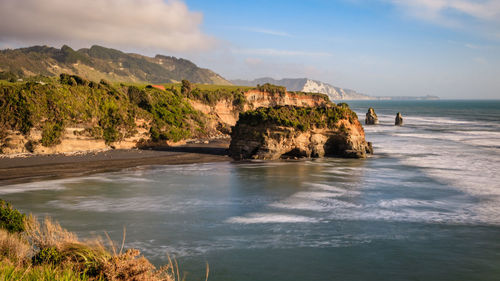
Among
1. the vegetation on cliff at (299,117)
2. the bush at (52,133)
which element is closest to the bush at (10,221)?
the vegetation on cliff at (299,117)

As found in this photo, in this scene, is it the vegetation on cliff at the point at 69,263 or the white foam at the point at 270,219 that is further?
the white foam at the point at 270,219

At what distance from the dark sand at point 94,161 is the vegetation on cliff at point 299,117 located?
4.90 meters

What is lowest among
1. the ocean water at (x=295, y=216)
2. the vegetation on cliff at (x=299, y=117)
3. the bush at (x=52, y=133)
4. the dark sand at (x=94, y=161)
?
the ocean water at (x=295, y=216)

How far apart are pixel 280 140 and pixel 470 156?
20229 mm

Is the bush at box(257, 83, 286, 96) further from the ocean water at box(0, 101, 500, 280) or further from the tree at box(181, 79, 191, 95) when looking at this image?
the ocean water at box(0, 101, 500, 280)

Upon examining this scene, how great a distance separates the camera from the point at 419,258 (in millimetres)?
12945

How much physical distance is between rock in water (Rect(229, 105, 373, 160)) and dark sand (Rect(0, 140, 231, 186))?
2.90m

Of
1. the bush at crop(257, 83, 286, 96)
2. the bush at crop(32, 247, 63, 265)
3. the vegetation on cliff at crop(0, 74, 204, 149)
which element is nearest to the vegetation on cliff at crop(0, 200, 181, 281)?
the bush at crop(32, 247, 63, 265)

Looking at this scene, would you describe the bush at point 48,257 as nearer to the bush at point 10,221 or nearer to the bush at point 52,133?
the bush at point 10,221

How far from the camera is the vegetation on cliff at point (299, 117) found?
35034 mm

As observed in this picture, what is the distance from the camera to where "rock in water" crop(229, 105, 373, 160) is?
3491 cm

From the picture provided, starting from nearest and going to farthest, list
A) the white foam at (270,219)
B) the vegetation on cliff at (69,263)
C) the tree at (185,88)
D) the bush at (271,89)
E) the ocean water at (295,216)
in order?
1. the vegetation on cliff at (69,263)
2. the ocean water at (295,216)
3. the white foam at (270,219)
4. the tree at (185,88)
5. the bush at (271,89)

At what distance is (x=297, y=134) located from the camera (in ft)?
116

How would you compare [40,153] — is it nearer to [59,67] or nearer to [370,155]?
[370,155]
